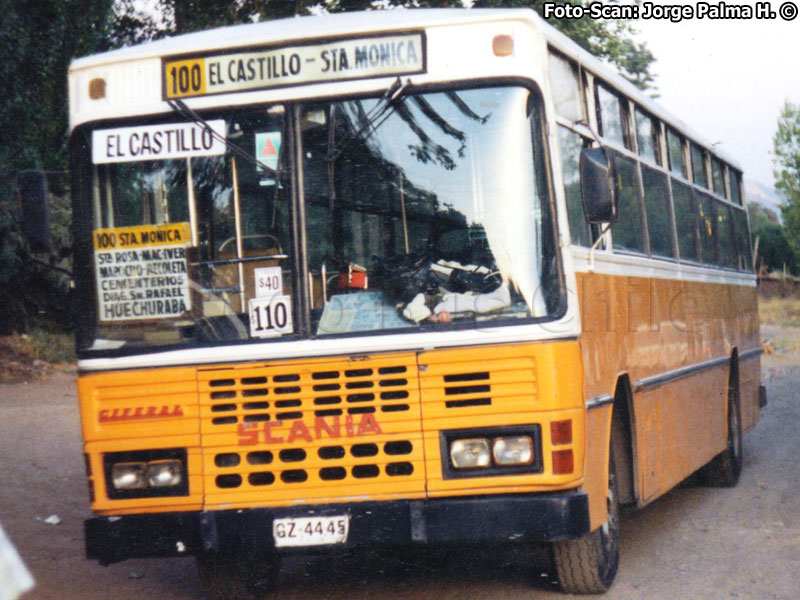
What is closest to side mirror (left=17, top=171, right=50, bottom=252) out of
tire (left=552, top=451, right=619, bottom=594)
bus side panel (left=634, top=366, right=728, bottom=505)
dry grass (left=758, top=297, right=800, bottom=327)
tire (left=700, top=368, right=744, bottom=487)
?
tire (left=552, top=451, right=619, bottom=594)

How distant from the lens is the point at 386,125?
617 cm

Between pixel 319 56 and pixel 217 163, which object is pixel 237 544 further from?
pixel 319 56

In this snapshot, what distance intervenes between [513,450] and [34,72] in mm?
17037

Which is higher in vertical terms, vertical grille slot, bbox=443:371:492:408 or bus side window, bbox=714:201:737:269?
bus side window, bbox=714:201:737:269

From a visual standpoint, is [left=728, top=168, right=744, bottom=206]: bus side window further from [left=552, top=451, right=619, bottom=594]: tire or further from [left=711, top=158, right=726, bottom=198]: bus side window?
[left=552, top=451, right=619, bottom=594]: tire

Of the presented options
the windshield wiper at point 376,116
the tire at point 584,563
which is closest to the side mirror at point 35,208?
the windshield wiper at point 376,116

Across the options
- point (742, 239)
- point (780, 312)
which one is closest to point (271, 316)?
point (742, 239)

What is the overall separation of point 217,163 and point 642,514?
534 centimetres

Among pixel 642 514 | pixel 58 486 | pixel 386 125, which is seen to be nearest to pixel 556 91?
pixel 386 125

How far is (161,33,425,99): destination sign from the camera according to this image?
6160mm

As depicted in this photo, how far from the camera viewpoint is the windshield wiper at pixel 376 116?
242 inches

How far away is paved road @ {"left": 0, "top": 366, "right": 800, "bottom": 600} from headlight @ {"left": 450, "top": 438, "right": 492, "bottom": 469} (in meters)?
1.20

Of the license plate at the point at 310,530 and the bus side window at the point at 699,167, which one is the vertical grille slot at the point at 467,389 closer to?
the license plate at the point at 310,530

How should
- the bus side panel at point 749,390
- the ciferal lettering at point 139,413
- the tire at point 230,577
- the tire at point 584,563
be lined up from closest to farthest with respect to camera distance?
the ciferal lettering at point 139,413
the tire at point 584,563
the tire at point 230,577
the bus side panel at point 749,390
